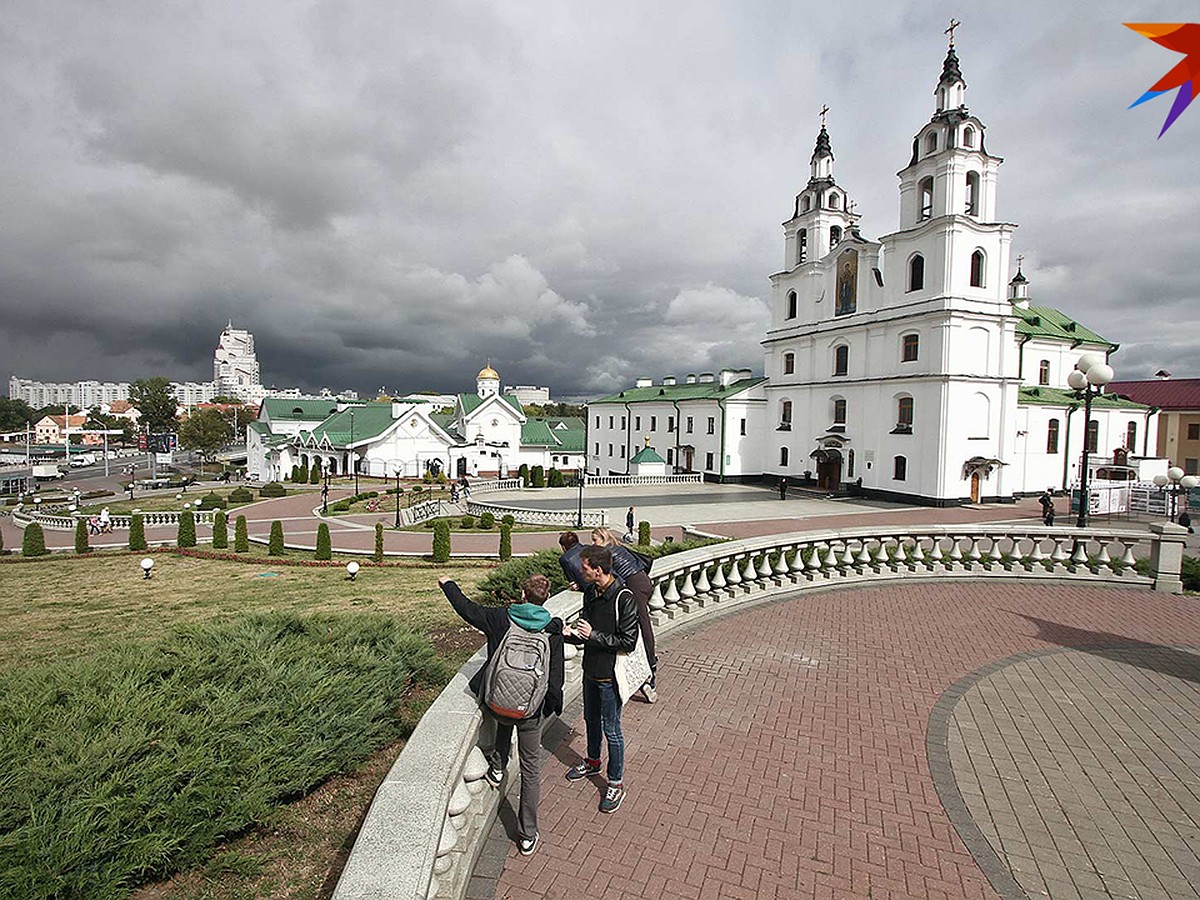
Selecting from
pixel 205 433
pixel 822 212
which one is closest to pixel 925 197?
pixel 822 212

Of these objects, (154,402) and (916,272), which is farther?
(154,402)

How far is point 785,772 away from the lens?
5.20 metres

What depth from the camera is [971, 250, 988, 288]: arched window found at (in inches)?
1331

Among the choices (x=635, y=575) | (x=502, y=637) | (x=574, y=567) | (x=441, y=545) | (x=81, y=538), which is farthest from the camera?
(x=81, y=538)

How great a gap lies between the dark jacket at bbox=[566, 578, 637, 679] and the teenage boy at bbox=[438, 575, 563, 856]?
1.15 ft

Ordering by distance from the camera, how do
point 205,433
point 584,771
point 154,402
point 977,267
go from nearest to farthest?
1. point 584,771
2. point 977,267
3. point 154,402
4. point 205,433

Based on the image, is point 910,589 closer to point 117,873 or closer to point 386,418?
point 117,873

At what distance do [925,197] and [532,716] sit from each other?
40526 mm

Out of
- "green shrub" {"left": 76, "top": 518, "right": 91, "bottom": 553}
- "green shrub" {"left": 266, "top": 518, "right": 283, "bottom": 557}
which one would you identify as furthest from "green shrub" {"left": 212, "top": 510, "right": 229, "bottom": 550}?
"green shrub" {"left": 76, "top": 518, "right": 91, "bottom": 553}

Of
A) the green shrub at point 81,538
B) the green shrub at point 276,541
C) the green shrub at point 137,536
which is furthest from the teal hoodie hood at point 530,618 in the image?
the green shrub at point 81,538

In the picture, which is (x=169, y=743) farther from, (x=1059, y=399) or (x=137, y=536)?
(x=1059, y=399)

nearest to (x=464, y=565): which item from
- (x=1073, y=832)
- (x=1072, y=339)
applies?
(x=1073, y=832)

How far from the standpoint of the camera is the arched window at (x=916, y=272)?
115 ft

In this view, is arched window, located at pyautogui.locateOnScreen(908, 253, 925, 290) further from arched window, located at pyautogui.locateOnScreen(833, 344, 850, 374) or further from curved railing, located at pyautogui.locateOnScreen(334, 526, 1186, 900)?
curved railing, located at pyautogui.locateOnScreen(334, 526, 1186, 900)
